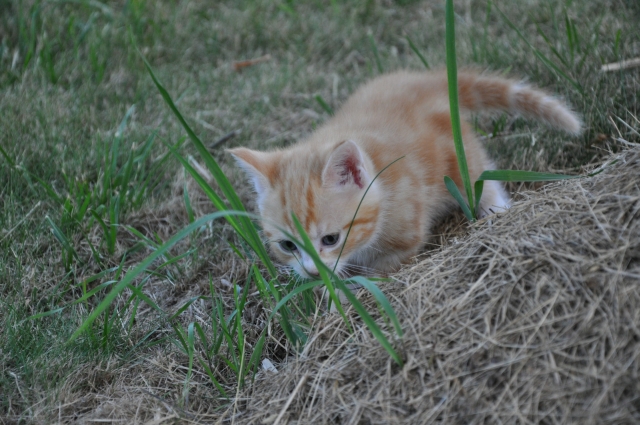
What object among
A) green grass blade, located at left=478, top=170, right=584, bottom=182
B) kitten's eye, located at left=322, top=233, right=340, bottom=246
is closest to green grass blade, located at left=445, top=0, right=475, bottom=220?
green grass blade, located at left=478, top=170, right=584, bottom=182

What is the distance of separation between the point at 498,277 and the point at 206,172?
196 cm

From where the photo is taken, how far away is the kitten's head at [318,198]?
7.25 ft

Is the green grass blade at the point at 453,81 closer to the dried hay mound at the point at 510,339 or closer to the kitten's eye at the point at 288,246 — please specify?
the dried hay mound at the point at 510,339

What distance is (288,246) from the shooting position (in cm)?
236

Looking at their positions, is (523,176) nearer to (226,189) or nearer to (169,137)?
(226,189)

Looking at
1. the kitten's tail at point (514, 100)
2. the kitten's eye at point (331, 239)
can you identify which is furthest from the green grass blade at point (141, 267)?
the kitten's tail at point (514, 100)

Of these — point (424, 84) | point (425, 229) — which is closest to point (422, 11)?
point (424, 84)

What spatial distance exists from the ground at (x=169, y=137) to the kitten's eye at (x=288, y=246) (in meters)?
0.24

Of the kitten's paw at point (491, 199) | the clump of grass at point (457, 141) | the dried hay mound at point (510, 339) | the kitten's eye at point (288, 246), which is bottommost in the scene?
the kitten's paw at point (491, 199)

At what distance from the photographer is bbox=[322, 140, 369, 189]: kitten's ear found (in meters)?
2.14

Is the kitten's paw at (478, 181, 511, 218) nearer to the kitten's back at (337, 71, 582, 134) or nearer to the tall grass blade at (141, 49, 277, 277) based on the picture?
the kitten's back at (337, 71, 582, 134)

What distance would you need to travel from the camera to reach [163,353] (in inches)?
85.7

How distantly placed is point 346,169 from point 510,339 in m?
0.91

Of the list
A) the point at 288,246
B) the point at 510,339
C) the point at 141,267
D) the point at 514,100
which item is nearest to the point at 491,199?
the point at 514,100
